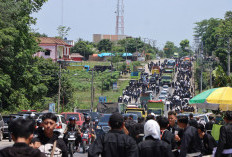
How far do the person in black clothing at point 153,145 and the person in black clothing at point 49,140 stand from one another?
1245mm

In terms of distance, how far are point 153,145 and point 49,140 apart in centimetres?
152

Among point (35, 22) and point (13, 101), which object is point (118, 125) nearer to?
point (35, 22)

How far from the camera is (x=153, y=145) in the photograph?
284 inches

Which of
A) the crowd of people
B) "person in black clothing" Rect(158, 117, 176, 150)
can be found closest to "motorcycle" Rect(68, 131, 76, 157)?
the crowd of people

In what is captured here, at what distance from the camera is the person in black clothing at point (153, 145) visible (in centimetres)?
719

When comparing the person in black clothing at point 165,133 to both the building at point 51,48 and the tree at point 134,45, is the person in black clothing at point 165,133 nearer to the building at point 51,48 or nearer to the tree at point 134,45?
the building at point 51,48

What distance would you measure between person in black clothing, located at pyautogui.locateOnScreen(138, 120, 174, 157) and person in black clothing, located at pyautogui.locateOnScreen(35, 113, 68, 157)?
1.25 m

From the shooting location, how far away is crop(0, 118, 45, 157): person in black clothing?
4.57m

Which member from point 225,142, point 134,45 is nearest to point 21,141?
point 225,142

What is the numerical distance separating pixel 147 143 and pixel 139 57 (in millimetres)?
140697

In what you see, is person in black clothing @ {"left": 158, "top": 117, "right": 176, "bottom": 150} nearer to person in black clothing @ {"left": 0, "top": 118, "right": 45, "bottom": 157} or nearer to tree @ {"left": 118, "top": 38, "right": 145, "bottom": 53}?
person in black clothing @ {"left": 0, "top": 118, "right": 45, "bottom": 157}

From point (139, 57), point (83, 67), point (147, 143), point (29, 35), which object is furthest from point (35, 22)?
point (139, 57)

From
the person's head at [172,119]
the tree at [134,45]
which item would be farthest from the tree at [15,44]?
the tree at [134,45]

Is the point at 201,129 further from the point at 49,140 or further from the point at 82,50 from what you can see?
the point at 82,50
